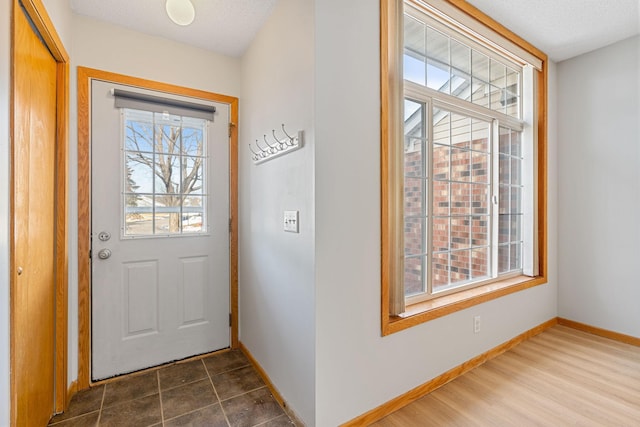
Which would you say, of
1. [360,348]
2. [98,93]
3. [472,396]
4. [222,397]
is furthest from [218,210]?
[472,396]

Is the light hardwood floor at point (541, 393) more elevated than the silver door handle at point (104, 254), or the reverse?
the silver door handle at point (104, 254)

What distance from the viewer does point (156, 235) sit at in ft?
7.04

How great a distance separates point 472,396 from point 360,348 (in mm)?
862

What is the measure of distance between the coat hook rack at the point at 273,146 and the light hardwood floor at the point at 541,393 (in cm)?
159

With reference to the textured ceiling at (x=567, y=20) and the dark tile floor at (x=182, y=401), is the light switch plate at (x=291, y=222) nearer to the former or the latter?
the dark tile floor at (x=182, y=401)

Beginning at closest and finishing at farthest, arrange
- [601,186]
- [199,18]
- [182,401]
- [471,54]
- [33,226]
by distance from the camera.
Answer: [33,226]
[182,401]
[199,18]
[471,54]
[601,186]

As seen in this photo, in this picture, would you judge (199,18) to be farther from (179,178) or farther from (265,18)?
(179,178)

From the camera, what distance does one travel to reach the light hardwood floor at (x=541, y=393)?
1632mm

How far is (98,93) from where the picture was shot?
6.38 feet

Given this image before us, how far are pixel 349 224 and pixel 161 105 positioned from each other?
64.4 inches

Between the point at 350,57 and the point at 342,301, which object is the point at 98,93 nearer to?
the point at 350,57

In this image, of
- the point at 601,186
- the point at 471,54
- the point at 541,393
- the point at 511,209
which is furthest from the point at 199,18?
the point at 601,186

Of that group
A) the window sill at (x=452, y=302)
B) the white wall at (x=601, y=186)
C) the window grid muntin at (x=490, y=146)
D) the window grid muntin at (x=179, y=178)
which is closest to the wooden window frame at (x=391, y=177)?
the window sill at (x=452, y=302)

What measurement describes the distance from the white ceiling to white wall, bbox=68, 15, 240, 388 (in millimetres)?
66
